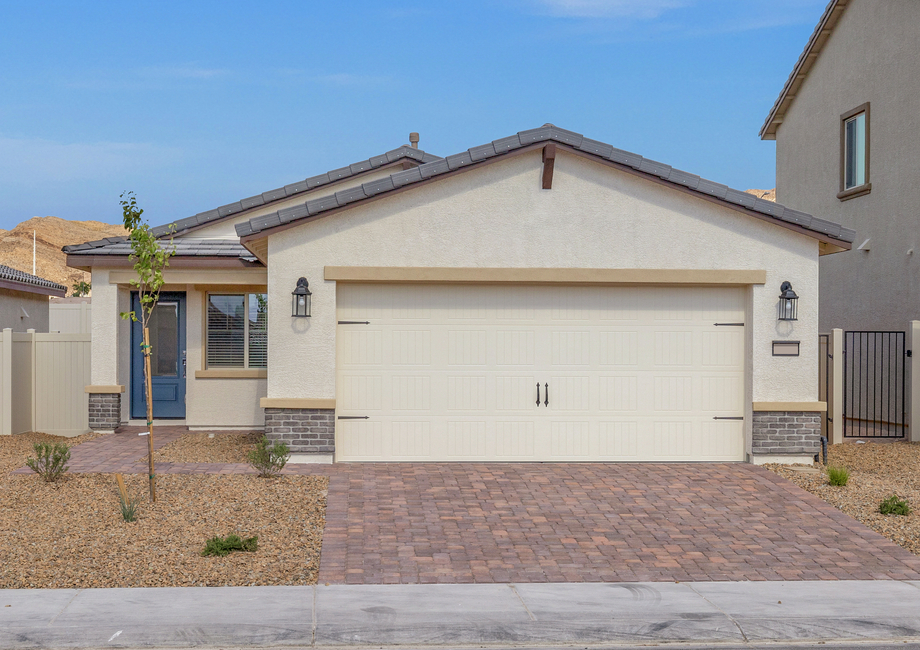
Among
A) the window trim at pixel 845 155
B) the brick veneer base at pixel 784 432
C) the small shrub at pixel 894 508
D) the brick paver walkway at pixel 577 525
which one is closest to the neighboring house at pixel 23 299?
the brick paver walkway at pixel 577 525

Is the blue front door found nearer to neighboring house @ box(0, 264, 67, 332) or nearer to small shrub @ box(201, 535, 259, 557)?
neighboring house @ box(0, 264, 67, 332)

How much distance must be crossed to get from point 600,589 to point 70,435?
1130cm

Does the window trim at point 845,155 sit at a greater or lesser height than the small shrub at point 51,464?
greater

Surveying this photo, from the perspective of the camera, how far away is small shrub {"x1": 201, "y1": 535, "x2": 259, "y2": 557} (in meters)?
7.55

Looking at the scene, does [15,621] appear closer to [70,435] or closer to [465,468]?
[465,468]

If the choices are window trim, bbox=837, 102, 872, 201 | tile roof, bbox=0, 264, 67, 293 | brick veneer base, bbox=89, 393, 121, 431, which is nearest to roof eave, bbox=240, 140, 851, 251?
brick veneer base, bbox=89, 393, 121, 431

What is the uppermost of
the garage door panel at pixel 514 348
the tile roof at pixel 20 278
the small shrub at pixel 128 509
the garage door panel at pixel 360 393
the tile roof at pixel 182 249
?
the tile roof at pixel 182 249

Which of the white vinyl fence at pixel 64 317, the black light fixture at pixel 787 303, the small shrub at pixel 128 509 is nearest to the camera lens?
the small shrub at pixel 128 509

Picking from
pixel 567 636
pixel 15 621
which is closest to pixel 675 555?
pixel 567 636

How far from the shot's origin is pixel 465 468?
11312 mm

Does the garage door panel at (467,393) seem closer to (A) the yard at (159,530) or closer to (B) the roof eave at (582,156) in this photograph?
(A) the yard at (159,530)

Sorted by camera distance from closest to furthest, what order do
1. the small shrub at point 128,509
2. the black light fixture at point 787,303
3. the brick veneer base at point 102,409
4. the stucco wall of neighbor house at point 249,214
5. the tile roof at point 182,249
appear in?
1. the small shrub at point 128,509
2. the black light fixture at point 787,303
3. the tile roof at point 182,249
4. the brick veneer base at point 102,409
5. the stucco wall of neighbor house at point 249,214

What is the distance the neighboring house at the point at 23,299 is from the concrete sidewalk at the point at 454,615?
47.6ft

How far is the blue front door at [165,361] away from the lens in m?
15.2
